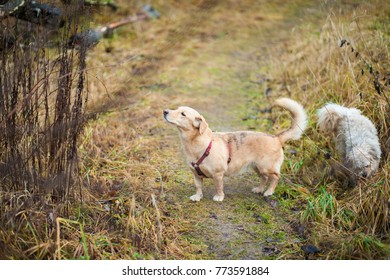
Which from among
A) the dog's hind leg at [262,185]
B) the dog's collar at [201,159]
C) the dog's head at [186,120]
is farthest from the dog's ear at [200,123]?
the dog's hind leg at [262,185]

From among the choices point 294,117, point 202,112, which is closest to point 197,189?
point 294,117

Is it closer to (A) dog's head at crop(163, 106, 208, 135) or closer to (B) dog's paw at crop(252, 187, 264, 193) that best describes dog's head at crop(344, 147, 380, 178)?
(B) dog's paw at crop(252, 187, 264, 193)

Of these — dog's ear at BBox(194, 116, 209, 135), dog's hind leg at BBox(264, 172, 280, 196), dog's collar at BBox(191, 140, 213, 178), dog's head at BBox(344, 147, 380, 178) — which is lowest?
dog's hind leg at BBox(264, 172, 280, 196)

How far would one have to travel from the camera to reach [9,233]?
133 inches

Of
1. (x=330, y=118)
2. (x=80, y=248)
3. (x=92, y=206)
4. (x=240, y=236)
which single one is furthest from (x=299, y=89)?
(x=80, y=248)

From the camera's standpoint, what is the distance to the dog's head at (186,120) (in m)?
4.41

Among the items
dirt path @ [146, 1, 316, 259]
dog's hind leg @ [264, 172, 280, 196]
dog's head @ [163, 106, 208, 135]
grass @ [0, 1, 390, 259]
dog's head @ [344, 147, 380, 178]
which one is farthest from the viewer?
dog's hind leg @ [264, 172, 280, 196]

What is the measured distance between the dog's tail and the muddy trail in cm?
56

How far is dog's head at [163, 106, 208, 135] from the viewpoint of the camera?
4406 millimetres

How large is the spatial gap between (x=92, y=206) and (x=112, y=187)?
0.62 m

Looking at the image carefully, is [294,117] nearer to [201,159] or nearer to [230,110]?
[201,159]

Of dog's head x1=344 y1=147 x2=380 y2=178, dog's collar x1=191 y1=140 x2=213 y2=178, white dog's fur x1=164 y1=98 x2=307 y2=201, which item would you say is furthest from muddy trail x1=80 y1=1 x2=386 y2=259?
dog's head x1=344 y1=147 x2=380 y2=178

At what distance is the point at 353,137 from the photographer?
480 cm
